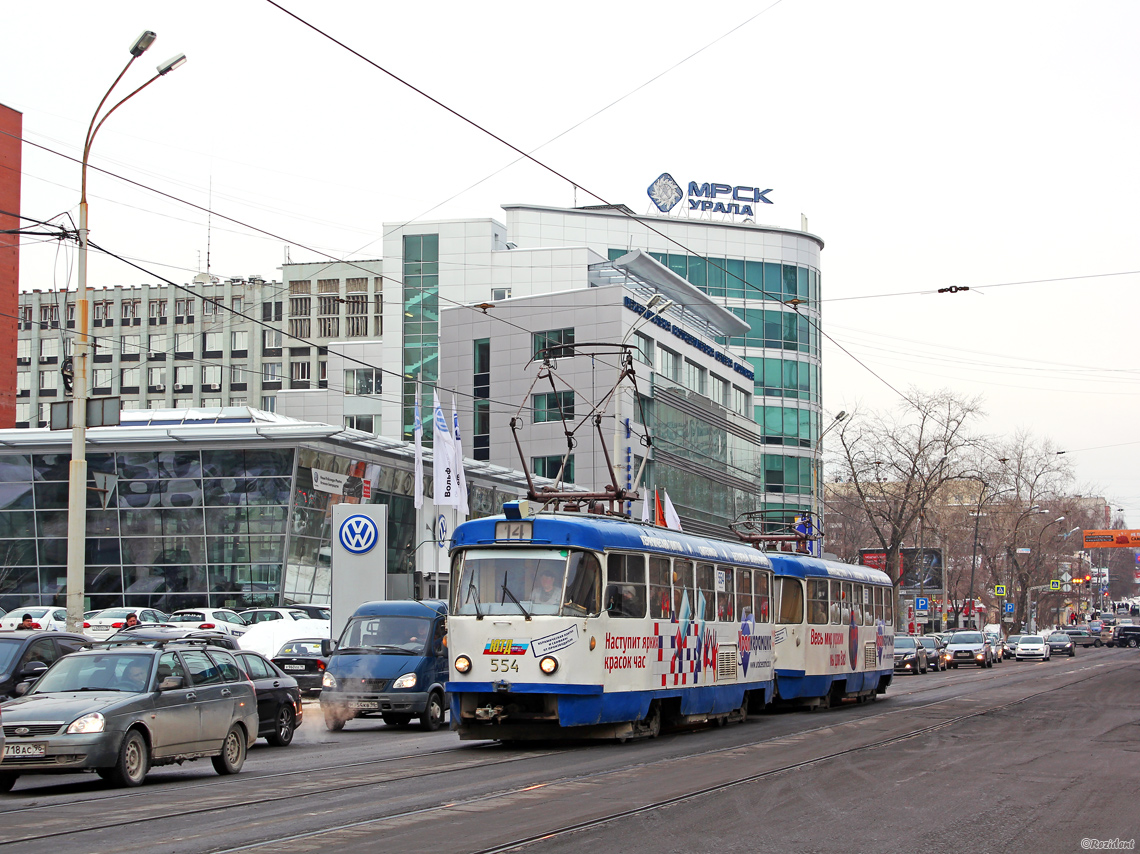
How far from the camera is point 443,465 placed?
37406 mm

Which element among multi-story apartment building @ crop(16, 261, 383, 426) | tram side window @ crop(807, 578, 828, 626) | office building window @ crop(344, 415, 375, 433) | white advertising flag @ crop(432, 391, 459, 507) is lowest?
tram side window @ crop(807, 578, 828, 626)

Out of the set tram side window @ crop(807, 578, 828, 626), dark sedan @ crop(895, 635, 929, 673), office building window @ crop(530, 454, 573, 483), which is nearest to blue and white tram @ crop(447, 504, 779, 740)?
tram side window @ crop(807, 578, 828, 626)

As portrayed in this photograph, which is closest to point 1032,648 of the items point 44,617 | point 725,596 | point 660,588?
point 44,617

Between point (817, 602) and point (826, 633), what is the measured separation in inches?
28.5

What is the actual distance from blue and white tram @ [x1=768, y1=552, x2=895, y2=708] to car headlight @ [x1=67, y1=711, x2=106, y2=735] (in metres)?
14.2

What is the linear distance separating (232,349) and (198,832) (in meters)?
114

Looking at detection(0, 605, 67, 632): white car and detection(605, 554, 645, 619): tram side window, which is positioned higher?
detection(605, 554, 645, 619): tram side window

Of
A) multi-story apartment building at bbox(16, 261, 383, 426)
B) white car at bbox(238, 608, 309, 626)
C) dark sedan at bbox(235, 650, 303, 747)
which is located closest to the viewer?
dark sedan at bbox(235, 650, 303, 747)

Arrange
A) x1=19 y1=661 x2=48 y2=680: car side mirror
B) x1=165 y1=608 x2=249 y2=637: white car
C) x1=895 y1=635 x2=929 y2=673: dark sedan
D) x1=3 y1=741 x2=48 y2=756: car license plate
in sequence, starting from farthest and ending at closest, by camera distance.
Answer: x1=895 y1=635 x2=929 y2=673: dark sedan < x1=165 y1=608 x2=249 y2=637: white car < x1=19 y1=661 x2=48 y2=680: car side mirror < x1=3 y1=741 x2=48 y2=756: car license plate

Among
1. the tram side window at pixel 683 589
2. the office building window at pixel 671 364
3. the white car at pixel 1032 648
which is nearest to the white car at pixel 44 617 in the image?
the tram side window at pixel 683 589

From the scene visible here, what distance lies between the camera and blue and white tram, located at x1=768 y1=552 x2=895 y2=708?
25.8 metres

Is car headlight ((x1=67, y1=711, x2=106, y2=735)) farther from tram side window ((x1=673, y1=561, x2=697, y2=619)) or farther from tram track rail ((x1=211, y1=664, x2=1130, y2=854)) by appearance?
tram side window ((x1=673, y1=561, x2=697, y2=619))

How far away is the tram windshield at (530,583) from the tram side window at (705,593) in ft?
A: 11.7

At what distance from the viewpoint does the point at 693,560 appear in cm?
2031
